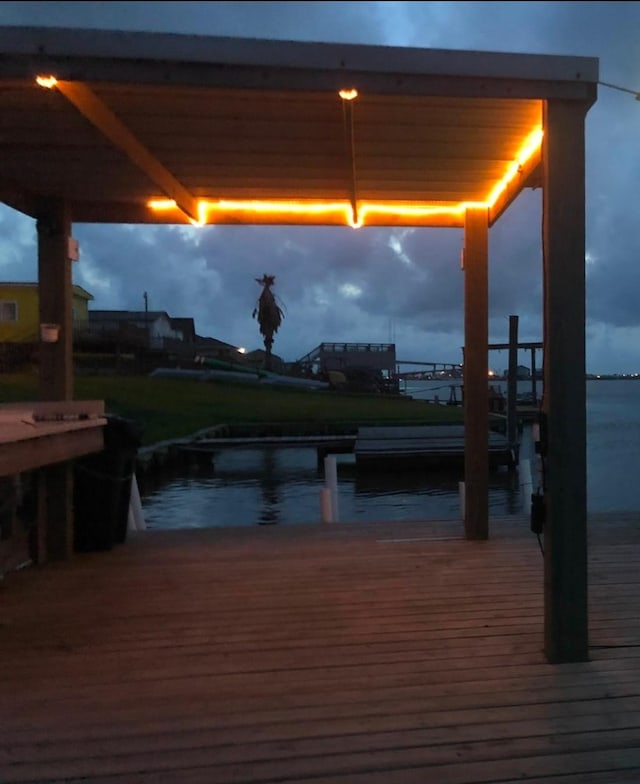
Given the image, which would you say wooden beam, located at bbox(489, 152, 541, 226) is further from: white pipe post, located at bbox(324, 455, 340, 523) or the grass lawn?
the grass lawn

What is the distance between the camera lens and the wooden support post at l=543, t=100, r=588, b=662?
340 centimetres

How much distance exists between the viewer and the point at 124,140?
423 centimetres

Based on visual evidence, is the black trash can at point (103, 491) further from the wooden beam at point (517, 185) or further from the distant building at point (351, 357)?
the distant building at point (351, 357)

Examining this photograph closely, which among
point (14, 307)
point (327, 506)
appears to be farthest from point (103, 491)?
point (14, 307)

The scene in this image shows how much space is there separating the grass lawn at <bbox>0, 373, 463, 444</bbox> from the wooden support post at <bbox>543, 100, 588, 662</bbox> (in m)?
17.5

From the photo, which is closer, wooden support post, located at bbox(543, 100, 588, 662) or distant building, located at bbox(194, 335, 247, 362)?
wooden support post, located at bbox(543, 100, 588, 662)

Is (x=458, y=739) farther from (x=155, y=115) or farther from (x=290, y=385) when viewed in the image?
(x=290, y=385)

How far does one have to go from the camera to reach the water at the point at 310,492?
44.7 feet

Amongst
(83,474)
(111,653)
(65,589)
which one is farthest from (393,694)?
(83,474)

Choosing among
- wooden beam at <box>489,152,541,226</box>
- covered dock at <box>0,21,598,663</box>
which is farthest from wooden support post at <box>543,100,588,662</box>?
wooden beam at <box>489,152,541,226</box>

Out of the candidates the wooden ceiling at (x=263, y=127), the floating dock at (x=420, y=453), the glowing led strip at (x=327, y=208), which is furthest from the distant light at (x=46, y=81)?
the floating dock at (x=420, y=453)

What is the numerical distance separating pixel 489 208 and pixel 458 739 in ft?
15.2

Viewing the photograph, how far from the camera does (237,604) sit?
14.4ft

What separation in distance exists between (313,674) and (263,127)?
120 inches
